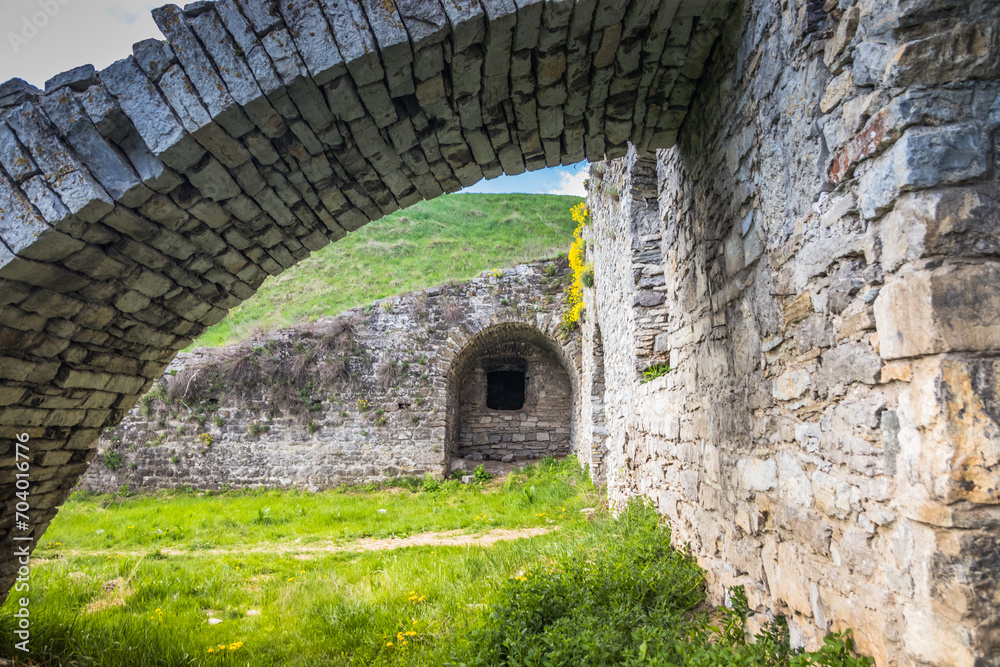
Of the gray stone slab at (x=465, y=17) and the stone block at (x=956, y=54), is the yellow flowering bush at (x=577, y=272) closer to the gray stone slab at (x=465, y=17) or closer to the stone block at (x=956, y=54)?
the gray stone slab at (x=465, y=17)

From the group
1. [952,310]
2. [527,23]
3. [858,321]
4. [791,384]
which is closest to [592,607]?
[791,384]

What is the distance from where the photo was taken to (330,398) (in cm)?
1110

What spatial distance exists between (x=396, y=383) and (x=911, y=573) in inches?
404

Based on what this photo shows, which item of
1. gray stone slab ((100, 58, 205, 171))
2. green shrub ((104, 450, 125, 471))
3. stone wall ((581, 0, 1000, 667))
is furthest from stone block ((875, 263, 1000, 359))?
green shrub ((104, 450, 125, 471))

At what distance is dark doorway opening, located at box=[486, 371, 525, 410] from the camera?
14.1 meters

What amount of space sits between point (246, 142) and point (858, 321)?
8.66ft

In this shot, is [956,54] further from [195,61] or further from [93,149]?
[93,149]

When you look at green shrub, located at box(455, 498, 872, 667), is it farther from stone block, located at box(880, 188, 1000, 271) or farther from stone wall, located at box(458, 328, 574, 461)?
stone wall, located at box(458, 328, 574, 461)

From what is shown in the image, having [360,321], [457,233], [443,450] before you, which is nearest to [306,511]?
[443,450]

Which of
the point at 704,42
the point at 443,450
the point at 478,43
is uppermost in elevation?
the point at 704,42

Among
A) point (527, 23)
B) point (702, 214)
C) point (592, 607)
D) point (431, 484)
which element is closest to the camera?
point (527, 23)

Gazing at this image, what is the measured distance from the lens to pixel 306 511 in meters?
8.54

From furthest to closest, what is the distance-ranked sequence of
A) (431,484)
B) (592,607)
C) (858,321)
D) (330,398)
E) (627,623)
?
(330,398) → (431,484) → (592,607) → (627,623) → (858,321)

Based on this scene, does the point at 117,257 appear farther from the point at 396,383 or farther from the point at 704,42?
the point at 396,383
